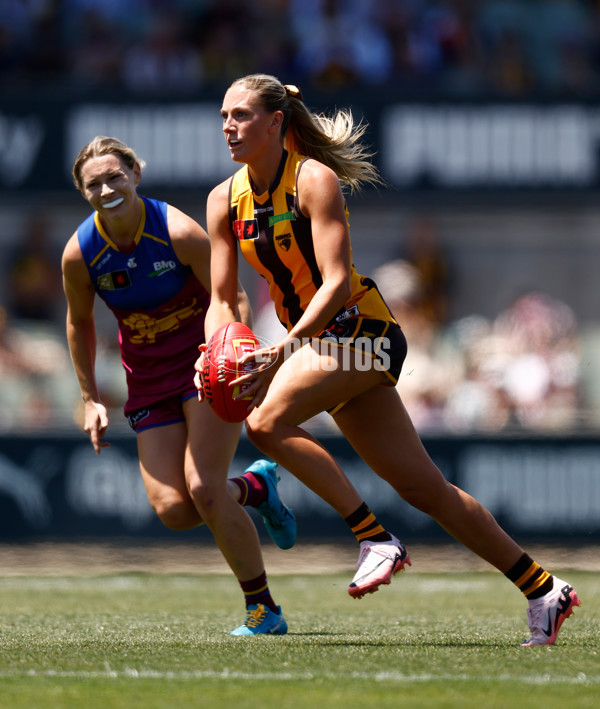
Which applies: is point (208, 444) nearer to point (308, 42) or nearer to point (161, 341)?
point (161, 341)

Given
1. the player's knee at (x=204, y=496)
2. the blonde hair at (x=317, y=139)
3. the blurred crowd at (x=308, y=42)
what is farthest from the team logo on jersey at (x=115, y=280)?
the blurred crowd at (x=308, y=42)

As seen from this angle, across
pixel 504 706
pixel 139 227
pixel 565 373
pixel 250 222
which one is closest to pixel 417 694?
pixel 504 706

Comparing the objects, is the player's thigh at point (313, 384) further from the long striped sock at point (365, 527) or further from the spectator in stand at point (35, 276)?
the spectator in stand at point (35, 276)

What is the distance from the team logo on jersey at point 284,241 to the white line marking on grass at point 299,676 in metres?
1.59

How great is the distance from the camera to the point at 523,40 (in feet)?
42.9

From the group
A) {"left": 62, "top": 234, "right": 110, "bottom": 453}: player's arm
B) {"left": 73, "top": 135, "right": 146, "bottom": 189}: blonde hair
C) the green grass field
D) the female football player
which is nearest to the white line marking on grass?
the green grass field

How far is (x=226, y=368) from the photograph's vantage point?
4633 millimetres

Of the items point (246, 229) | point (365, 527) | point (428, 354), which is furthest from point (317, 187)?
point (428, 354)

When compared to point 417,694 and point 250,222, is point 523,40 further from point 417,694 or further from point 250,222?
point 417,694

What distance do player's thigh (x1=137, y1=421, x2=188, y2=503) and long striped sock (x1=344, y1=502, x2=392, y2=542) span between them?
103 cm

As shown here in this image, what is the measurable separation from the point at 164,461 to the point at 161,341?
56 centimetres

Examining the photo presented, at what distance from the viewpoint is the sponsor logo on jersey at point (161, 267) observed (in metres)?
5.55

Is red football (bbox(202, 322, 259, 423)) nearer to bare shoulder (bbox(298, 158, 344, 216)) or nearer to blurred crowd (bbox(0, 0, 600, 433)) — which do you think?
bare shoulder (bbox(298, 158, 344, 216))

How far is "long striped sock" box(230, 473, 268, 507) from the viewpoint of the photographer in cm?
573
